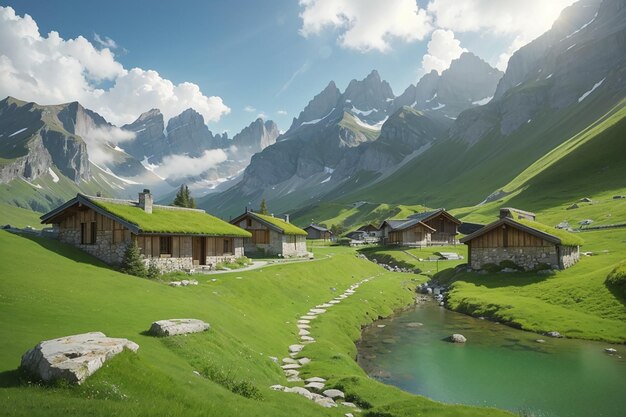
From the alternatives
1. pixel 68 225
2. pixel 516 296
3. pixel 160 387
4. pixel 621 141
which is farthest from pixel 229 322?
pixel 621 141

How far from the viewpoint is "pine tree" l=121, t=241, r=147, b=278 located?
130 feet

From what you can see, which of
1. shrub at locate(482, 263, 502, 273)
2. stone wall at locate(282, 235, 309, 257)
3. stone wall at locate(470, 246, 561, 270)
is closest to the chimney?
stone wall at locate(282, 235, 309, 257)

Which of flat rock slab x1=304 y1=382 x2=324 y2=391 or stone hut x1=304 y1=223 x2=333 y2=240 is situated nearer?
flat rock slab x1=304 y1=382 x2=324 y2=391

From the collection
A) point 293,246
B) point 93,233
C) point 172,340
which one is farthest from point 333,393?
point 293,246

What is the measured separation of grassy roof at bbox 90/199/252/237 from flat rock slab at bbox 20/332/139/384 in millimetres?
29194

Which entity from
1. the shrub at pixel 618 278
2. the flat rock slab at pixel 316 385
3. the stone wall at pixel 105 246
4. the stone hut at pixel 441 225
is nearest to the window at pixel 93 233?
the stone wall at pixel 105 246

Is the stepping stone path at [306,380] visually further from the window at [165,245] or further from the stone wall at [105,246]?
the stone wall at [105,246]

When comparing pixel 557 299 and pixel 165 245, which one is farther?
pixel 165 245

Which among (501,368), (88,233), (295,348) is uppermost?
(88,233)

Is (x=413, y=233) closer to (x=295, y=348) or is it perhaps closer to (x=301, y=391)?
(x=295, y=348)

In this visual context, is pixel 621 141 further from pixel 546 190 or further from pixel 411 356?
pixel 411 356

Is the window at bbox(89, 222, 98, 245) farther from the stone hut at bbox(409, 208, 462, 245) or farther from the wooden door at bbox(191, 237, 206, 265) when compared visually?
the stone hut at bbox(409, 208, 462, 245)

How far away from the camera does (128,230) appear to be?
4247cm

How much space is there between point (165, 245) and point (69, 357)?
117ft
